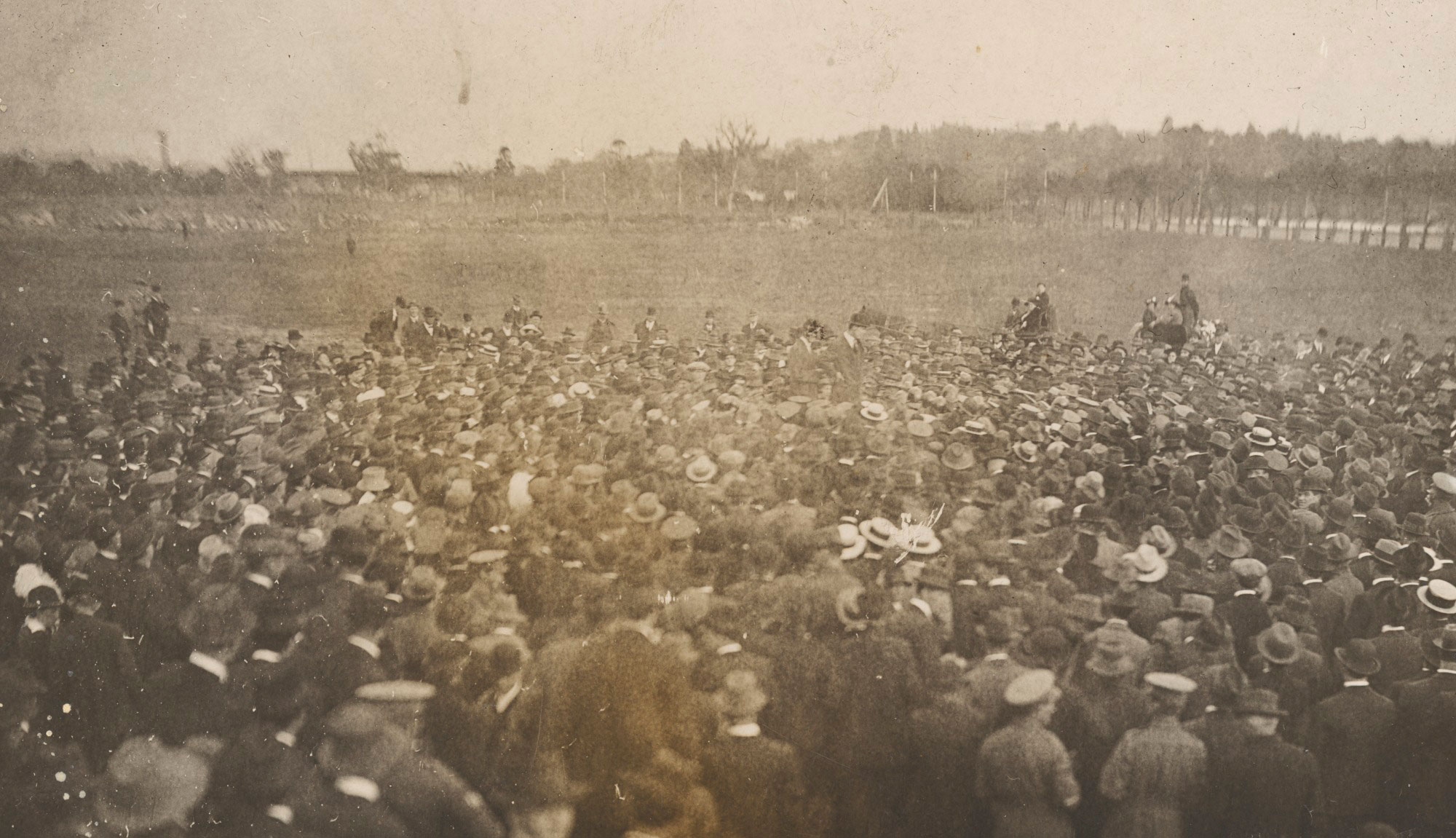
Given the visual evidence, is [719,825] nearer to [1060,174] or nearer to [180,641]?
[180,641]

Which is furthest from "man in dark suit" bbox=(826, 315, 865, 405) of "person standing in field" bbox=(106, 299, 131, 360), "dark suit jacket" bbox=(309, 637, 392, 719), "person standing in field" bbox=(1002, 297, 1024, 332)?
"person standing in field" bbox=(106, 299, 131, 360)

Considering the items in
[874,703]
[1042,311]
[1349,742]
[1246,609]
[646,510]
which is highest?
[1042,311]

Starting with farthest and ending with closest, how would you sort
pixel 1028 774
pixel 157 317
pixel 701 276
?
1. pixel 701 276
2. pixel 157 317
3. pixel 1028 774

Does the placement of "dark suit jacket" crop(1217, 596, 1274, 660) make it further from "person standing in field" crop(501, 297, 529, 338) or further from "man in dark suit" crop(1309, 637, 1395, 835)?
"person standing in field" crop(501, 297, 529, 338)

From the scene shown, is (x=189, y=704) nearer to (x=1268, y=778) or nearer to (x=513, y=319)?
(x=513, y=319)

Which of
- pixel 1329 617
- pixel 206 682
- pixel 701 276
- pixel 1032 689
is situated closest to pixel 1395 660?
pixel 1329 617

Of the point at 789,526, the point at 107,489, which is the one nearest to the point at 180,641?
the point at 107,489
